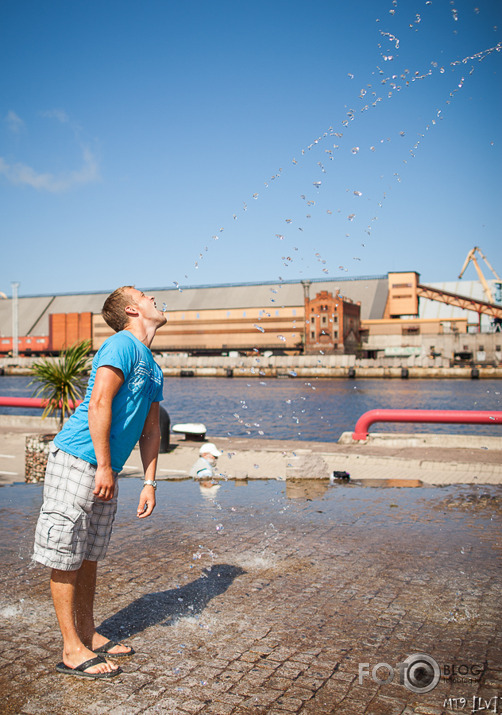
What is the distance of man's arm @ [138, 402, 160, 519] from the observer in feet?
11.4

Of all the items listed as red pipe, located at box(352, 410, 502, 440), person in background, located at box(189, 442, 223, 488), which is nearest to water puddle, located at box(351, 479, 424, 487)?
person in background, located at box(189, 442, 223, 488)

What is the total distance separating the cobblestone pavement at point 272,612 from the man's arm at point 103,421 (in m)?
1.05

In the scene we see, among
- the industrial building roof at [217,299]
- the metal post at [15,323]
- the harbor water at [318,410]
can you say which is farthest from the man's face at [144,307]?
the metal post at [15,323]

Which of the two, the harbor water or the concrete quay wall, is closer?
the harbor water

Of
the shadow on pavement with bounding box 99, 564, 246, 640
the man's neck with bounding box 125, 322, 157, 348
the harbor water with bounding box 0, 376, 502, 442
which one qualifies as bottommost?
the harbor water with bounding box 0, 376, 502, 442

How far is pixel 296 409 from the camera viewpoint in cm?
4088

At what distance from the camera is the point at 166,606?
421cm

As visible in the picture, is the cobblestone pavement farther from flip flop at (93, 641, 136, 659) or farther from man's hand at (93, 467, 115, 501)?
man's hand at (93, 467, 115, 501)

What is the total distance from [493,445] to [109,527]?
467 inches

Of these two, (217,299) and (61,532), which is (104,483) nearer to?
(61,532)

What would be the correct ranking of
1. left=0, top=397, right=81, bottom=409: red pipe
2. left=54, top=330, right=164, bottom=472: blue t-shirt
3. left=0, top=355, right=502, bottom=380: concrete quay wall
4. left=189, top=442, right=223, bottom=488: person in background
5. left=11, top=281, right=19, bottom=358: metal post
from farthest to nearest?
left=11, top=281, right=19, bottom=358: metal post, left=0, top=355, right=502, bottom=380: concrete quay wall, left=0, top=397, right=81, bottom=409: red pipe, left=189, top=442, right=223, bottom=488: person in background, left=54, top=330, right=164, bottom=472: blue t-shirt

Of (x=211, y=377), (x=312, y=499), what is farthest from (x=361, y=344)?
(x=312, y=499)

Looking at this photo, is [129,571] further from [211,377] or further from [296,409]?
[211,377]

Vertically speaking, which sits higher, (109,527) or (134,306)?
(134,306)
